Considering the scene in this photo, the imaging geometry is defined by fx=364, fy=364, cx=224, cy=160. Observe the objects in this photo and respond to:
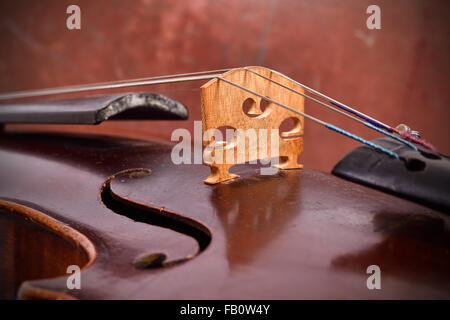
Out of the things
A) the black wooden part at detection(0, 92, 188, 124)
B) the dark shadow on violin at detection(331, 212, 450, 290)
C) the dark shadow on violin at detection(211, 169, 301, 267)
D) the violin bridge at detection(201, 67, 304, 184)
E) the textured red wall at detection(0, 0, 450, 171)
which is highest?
the textured red wall at detection(0, 0, 450, 171)

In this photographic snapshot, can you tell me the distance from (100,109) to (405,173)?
32.0 inches

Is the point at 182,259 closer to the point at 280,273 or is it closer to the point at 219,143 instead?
the point at 280,273

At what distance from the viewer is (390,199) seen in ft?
2.50

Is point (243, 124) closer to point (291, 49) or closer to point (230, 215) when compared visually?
point (230, 215)

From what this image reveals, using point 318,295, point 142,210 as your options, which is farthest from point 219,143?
point 318,295

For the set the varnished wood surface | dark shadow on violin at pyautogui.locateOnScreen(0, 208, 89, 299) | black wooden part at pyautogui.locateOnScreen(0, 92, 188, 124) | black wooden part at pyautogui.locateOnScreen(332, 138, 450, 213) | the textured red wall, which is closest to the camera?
the varnished wood surface

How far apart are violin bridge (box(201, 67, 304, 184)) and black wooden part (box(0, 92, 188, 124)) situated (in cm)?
35

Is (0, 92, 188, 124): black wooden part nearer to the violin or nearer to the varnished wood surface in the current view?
the violin

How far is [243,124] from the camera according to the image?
2.90ft

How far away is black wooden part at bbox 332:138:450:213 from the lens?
60 centimetres

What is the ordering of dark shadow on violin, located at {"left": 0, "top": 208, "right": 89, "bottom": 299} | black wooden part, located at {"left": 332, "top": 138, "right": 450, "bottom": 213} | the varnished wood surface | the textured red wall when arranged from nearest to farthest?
the varnished wood surface
black wooden part, located at {"left": 332, "top": 138, "right": 450, "bottom": 213}
dark shadow on violin, located at {"left": 0, "top": 208, "right": 89, "bottom": 299}
the textured red wall

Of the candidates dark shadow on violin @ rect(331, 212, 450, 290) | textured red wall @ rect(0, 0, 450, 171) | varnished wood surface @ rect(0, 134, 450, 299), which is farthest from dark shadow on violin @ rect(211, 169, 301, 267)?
textured red wall @ rect(0, 0, 450, 171)

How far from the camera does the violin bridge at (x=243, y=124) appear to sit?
808mm

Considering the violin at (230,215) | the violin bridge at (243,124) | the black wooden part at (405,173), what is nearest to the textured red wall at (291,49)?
the violin at (230,215)
